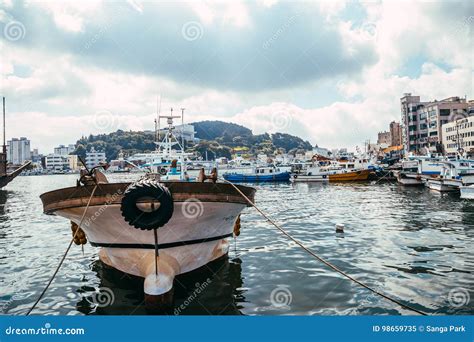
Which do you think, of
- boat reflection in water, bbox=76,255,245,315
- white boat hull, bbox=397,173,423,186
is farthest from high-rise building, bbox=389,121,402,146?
boat reflection in water, bbox=76,255,245,315

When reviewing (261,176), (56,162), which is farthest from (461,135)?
(56,162)

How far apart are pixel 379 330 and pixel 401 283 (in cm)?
309

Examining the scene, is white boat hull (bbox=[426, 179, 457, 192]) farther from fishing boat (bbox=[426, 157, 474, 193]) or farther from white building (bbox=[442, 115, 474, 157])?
white building (bbox=[442, 115, 474, 157])

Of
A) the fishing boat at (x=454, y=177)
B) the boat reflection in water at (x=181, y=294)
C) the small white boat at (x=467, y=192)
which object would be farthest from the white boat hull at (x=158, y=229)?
the fishing boat at (x=454, y=177)

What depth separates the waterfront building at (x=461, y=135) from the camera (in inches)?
2650

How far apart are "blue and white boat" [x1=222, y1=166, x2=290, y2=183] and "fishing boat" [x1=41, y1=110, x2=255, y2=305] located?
53197 mm

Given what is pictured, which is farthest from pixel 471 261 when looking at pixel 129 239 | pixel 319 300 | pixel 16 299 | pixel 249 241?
pixel 16 299

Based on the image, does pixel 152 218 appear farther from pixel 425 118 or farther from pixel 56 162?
pixel 56 162

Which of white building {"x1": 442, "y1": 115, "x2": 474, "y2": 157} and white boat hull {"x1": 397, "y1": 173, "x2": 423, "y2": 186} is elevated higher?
white building {"x1": 442, "y1": 115, "x2": 474, "y2": 157}

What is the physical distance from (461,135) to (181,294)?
80406mm

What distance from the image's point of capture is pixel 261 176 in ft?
203

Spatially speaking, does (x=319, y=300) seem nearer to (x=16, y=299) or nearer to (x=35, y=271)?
(x=16, y=299)

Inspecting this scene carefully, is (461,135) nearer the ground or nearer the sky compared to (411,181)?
nearer the sky

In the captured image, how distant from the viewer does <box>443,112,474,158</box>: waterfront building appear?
67.3 meters
